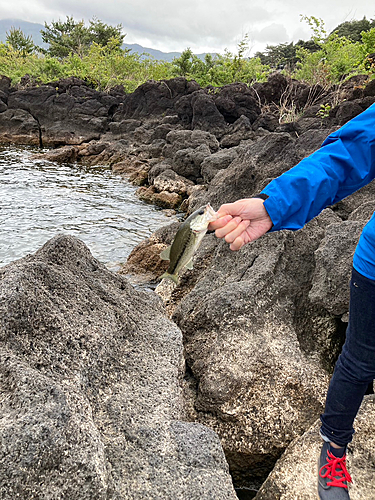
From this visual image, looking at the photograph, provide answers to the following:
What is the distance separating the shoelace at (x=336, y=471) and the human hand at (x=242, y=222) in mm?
1576

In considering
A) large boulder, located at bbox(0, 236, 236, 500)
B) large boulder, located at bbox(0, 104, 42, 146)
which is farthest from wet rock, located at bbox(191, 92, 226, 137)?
large boulder, located at bbox(0, 236, 236, 500)

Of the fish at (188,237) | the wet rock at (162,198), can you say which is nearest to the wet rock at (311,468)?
the fish at (188,237)

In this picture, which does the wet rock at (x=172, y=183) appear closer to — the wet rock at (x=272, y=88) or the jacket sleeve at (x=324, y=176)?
the wet rock at (x=272, y=88)

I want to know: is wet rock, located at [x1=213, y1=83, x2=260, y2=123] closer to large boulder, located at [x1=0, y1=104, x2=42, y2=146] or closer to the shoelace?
large boulder, located at [x1=0, y1=104, x2=42, y2=146]

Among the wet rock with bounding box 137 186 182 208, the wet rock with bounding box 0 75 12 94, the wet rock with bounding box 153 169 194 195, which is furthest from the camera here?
the wet rock with bounding box 0 75 12 94

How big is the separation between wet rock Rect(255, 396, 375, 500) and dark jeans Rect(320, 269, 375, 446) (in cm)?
30

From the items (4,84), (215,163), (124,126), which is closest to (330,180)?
(215,163)

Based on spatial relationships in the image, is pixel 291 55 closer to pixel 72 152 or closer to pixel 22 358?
pixel 72 152

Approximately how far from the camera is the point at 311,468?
104 inches

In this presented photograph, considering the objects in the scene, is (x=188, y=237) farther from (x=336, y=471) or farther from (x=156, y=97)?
(x=156, y=97)

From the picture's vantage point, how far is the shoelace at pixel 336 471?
249cm

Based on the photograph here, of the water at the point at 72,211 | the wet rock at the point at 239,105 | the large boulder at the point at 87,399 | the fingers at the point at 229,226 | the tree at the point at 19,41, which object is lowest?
the water at the point at 72,211

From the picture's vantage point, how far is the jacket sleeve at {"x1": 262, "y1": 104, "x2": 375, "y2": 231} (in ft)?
6.63

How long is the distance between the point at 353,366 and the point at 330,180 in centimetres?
109
